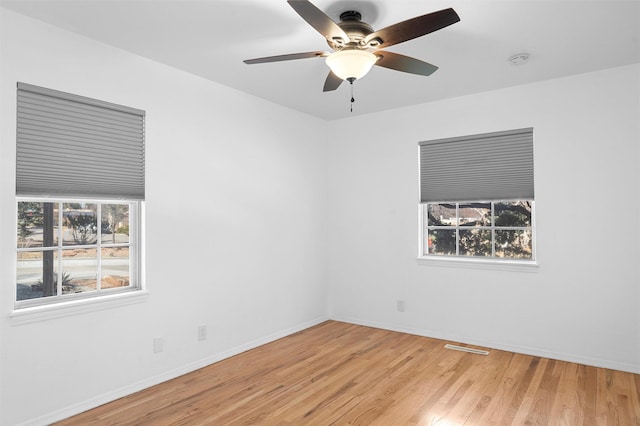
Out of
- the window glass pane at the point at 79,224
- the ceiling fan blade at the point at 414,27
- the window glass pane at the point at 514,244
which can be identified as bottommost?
the window glass pane at the point at 514,244

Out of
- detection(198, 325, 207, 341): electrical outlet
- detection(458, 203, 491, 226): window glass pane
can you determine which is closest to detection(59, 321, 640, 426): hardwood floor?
detection(198, 325, 207, 341): electrical outlet

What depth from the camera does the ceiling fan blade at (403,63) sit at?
2.57m

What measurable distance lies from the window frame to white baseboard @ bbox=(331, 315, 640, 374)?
2840mm

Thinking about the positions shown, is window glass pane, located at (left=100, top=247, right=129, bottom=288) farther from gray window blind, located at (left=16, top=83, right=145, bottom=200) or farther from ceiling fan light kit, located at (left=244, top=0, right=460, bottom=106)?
ceiling fan light kit, located at (left=244, top=0, right=460, bottom=106)

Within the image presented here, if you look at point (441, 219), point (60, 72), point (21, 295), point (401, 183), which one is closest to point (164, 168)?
point (60, 72)

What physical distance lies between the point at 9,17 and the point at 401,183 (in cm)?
384

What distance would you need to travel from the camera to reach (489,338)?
167 inches

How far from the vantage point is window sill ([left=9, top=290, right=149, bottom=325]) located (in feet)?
8.62

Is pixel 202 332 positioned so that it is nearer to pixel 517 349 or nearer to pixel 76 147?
pixel 76 147

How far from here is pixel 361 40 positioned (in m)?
2.46

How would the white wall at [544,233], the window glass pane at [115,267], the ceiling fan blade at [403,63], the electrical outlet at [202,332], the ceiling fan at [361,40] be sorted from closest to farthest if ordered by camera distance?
the ceiling fan at [361,40]
the ceiling fan blade at [403,63]
the window glass pane at [115,267]
the white wall at [544,233]
the electrical outlet at [202,332]

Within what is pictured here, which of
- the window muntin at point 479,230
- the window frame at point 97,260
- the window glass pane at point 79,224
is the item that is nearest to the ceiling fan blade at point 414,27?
the window frame at point 97,260

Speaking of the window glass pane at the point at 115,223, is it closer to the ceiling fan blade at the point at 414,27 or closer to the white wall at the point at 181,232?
the white wall at the point at 181,232

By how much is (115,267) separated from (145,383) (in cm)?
97
